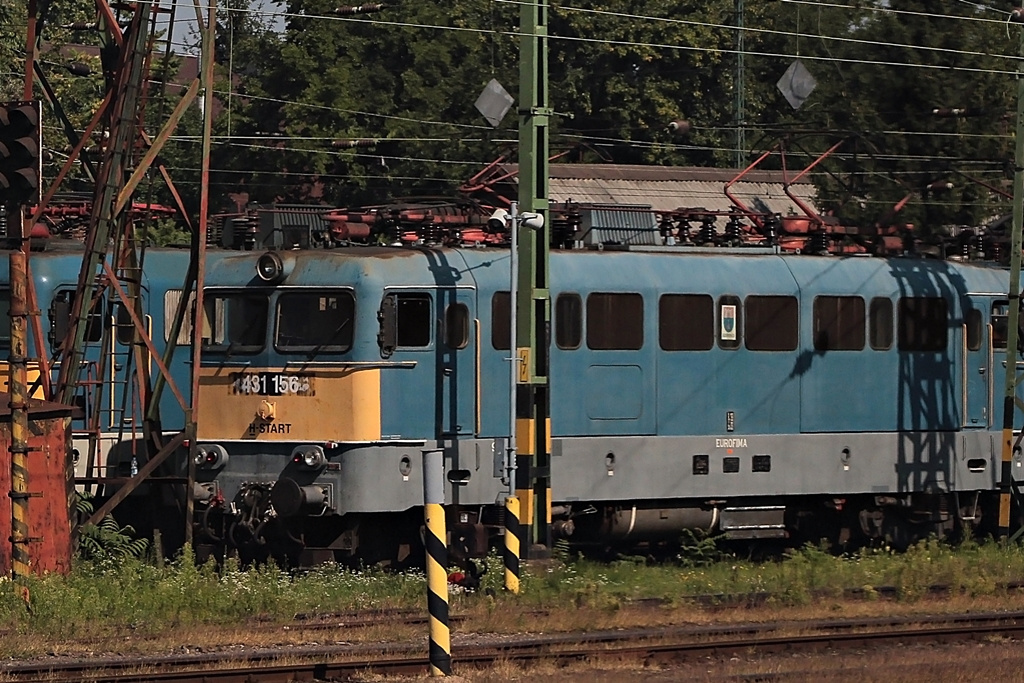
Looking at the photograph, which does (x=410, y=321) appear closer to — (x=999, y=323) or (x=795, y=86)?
(x=999, y=323)

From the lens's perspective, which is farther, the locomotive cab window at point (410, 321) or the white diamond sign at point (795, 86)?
the white diamond sign at point (795, 86)

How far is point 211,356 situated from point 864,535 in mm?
8061

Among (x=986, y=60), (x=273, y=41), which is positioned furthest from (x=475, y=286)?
(x=273, y=41)

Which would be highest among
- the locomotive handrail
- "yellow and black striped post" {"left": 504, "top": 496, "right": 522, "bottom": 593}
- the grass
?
the locomotive handrail

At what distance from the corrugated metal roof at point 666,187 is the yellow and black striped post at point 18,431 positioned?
24215 mm

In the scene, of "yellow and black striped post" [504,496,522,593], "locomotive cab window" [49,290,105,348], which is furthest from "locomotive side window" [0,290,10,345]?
"yellow and black striped post" [504,496,522,593]

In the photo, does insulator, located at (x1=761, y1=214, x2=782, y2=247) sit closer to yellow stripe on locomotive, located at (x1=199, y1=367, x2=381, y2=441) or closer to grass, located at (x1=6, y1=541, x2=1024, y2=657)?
grass, located at (x1=6, y1=541, x2=1024, y2=657)

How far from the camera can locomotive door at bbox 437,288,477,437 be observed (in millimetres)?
18719

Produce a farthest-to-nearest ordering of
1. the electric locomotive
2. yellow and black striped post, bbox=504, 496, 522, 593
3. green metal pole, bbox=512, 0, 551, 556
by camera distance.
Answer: the electric locomotive → green metal pole, bbox=512, 0, 551, 556 → yellow and black striped post, bbox=504, 496, 522, 593

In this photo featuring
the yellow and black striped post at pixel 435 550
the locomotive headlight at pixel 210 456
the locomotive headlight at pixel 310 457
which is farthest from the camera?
the locomotive headlight at pixel 210 456

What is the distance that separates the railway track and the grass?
2.90 feet

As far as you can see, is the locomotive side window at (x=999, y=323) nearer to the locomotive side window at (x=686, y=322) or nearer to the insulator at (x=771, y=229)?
the insulator at (x=771, y=229)

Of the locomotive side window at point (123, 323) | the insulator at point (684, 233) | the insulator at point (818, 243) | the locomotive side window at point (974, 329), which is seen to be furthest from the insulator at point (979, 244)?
the locomotive side window at point (123, 323)

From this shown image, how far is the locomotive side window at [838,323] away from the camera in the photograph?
21062mm
